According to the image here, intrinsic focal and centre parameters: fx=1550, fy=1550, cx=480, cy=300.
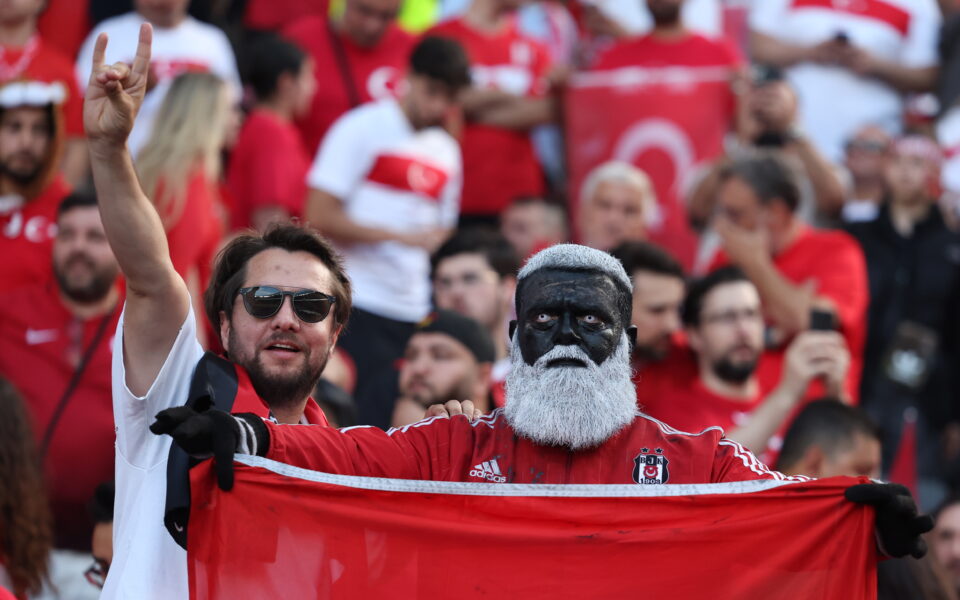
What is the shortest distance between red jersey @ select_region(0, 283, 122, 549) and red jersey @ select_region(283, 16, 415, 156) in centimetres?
294

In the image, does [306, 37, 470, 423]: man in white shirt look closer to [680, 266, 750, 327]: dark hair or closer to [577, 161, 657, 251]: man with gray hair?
[577, 161, 657, 251]: man with gray hair

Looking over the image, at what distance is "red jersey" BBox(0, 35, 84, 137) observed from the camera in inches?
321

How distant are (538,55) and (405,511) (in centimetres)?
592

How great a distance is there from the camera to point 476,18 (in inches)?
371

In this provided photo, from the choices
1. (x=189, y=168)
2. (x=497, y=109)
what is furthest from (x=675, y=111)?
(x=189, y=168)

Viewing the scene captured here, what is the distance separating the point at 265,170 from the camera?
329 inches

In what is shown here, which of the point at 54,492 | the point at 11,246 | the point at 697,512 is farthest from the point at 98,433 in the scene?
the point at 697,512

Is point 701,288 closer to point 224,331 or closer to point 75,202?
→ point 75,202

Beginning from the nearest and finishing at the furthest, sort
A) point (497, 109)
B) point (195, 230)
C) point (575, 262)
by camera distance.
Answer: point (575, 262), point (195, 230), point (497, 109)

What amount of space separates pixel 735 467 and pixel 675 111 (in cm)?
525

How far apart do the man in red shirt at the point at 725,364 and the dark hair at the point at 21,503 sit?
9.00 feet

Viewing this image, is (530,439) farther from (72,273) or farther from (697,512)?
(72,273)

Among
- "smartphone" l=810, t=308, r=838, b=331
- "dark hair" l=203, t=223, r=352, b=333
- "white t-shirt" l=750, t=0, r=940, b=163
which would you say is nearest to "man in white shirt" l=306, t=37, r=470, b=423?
"smartphone" l=810, t=308, r=838, b=331

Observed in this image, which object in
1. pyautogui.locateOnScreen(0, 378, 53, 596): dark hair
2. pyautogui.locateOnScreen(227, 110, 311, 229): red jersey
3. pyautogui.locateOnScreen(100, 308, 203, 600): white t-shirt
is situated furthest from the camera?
pyautogui.locateOnScreen(227, 110, 311, 229): red jersey
